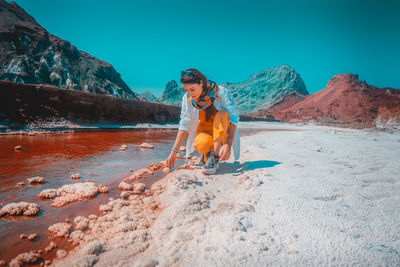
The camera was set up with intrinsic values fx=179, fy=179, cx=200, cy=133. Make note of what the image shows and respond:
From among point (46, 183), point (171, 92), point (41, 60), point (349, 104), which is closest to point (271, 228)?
point (46, 183)

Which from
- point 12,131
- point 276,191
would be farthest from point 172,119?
point 276,191

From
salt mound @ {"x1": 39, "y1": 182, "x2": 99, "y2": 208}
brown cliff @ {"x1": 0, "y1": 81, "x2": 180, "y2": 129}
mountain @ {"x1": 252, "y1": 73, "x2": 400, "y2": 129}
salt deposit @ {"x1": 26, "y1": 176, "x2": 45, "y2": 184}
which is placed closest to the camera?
salt mound @ {"x1": 39, "y1": 182, "x2": 99, "y2": 208}

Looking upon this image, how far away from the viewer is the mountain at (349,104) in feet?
85.6

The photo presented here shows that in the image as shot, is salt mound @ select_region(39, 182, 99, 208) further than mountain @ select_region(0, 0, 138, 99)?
No

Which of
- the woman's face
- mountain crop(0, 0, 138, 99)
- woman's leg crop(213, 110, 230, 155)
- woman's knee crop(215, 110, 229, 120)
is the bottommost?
woman's leg crop(213, 110, 230, 155)

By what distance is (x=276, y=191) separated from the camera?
4.67 feet

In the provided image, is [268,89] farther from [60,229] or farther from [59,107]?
[60,229]

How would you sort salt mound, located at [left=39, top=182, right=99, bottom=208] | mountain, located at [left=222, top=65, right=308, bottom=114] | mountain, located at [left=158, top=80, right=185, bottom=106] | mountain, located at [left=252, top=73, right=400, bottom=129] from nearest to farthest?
salt mound, located at [left=39, top=182, right=99, bottom=208]
mountain, located at [left=252, top=73, right=400, bottom=129]
mountain, located at [left=222, top=65, right=308, bottom=114]
mountain, located at [left=158, top=80, right=185, bottom=106]

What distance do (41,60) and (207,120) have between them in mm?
45129

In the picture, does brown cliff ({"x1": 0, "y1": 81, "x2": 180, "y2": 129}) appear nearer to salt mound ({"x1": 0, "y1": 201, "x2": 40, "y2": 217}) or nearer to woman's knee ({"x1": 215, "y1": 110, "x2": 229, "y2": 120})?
salt mound ({"x1": 0, "y1": 201, "x2": 40, "y2": 217})

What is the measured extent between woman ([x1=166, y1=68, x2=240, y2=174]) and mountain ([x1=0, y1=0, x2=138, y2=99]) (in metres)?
36.6

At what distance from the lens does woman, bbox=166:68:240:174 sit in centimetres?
206

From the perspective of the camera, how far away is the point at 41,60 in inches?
1321

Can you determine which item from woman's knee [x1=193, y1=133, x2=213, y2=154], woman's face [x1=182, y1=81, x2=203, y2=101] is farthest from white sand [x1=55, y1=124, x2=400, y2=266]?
woman's face [x1=182, y1=81, x2=203, y2=101]
